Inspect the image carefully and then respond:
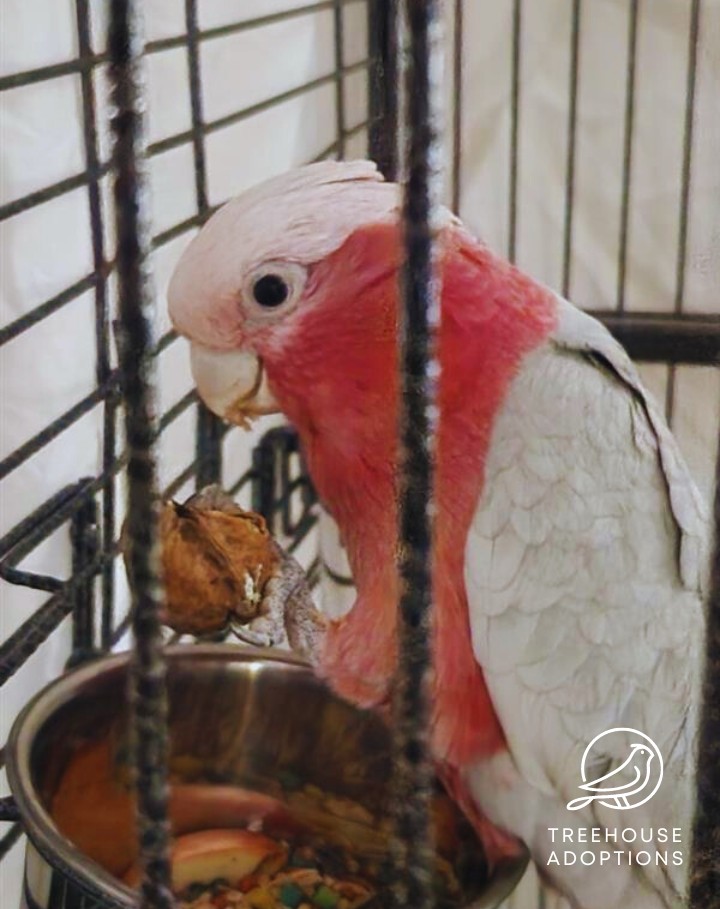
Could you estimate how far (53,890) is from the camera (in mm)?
451

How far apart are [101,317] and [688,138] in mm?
526

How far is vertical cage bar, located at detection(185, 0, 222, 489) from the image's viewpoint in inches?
27.0

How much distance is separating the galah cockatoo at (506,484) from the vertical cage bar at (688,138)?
0.41 metres

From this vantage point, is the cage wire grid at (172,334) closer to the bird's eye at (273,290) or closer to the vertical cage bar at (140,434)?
the bird's eye at (273,290)

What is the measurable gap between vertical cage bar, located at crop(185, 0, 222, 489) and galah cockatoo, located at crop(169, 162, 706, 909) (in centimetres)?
18

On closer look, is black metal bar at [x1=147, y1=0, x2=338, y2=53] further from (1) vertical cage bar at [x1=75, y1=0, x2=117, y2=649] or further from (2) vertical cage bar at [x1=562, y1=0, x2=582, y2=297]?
(2) vertical cage bar at [x1=562, y1=0, x2=582, y2=297]

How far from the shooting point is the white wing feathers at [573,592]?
54 centimetres

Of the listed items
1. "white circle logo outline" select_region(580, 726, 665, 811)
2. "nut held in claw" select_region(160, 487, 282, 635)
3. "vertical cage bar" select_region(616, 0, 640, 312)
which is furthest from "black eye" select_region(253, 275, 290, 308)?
"vertical cage bar" select_region(616, 0, 640, 312)

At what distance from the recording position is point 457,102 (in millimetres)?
893

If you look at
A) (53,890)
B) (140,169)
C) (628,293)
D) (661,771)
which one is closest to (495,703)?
(661,771)

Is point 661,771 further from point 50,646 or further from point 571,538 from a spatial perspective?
point 50,646

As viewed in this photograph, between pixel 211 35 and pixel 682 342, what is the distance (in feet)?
1.45

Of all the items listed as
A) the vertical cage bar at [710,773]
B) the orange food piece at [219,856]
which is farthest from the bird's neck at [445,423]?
the vertical cage bar at [710,773]

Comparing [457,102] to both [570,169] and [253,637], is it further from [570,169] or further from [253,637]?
[253,637]
